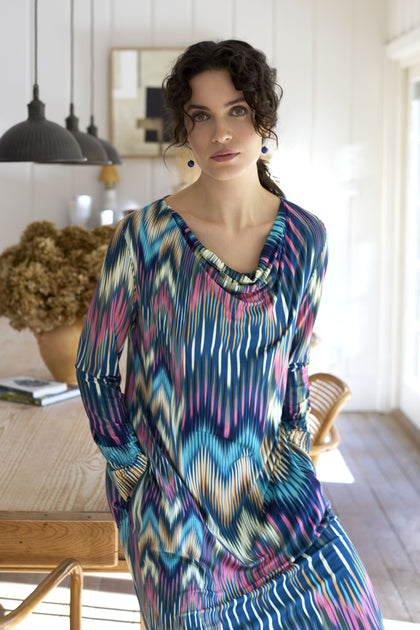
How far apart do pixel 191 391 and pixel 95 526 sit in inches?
14.6

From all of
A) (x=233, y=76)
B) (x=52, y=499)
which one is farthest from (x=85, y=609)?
(x=233, y=76)

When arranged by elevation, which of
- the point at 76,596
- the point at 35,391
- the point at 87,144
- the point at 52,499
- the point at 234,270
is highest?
the point at 87,144

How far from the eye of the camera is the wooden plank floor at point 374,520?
2.65 metres

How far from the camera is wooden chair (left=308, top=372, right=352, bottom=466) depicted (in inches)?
86.1

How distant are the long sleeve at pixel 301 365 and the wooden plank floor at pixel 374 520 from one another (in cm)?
149

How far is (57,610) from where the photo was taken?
8.66 feet

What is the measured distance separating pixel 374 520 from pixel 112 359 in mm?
2502

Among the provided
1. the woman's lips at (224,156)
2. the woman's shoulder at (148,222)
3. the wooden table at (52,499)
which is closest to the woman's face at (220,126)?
the woman's lips at (224,156)

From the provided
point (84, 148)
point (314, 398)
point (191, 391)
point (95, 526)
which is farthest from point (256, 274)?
point (84, 148)

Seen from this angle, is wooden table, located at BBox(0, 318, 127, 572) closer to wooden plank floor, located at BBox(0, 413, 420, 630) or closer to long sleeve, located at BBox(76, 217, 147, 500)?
long sleeve, located at BBox(76, 217, 147, 500)

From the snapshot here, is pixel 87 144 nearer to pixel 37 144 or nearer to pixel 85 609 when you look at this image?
pixel 37 144

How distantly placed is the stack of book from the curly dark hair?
116cm

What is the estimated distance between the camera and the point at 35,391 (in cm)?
222

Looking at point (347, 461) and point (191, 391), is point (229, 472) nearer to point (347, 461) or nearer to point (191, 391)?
point (191, 391)
